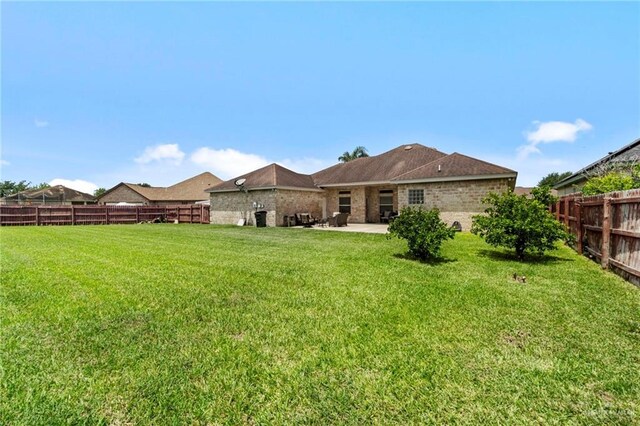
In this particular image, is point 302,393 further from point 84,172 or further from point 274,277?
point 84,172

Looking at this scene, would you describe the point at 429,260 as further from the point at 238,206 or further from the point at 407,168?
the point at 238,206

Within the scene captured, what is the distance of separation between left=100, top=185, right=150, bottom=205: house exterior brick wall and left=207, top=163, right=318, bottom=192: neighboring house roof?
2555 cm

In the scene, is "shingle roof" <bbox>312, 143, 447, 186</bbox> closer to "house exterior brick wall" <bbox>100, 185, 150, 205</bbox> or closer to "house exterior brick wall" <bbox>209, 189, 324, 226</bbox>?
"house exterior brick wall" <bbox>209, 189, 324, 226</bbox>

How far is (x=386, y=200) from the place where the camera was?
20984mm

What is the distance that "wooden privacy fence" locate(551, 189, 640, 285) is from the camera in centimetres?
551

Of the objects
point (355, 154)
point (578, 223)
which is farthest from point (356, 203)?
point (355, 154)

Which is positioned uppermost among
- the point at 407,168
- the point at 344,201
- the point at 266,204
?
the point at 407,168

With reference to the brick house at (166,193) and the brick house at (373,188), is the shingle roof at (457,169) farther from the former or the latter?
the brick house at (166,193)

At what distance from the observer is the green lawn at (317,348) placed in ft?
7.36

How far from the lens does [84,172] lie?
135 feet

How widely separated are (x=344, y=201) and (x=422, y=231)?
47.2ft

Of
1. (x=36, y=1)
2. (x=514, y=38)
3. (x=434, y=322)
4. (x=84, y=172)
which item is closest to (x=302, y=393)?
(x=434, y=322)

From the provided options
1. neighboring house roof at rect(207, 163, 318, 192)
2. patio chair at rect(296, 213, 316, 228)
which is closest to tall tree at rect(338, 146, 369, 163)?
neighboring house roof at rect(207, 163, 318, 192)

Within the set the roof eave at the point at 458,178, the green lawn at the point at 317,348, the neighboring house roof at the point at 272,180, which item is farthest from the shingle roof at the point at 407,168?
the green lawn at the point at 317,348
